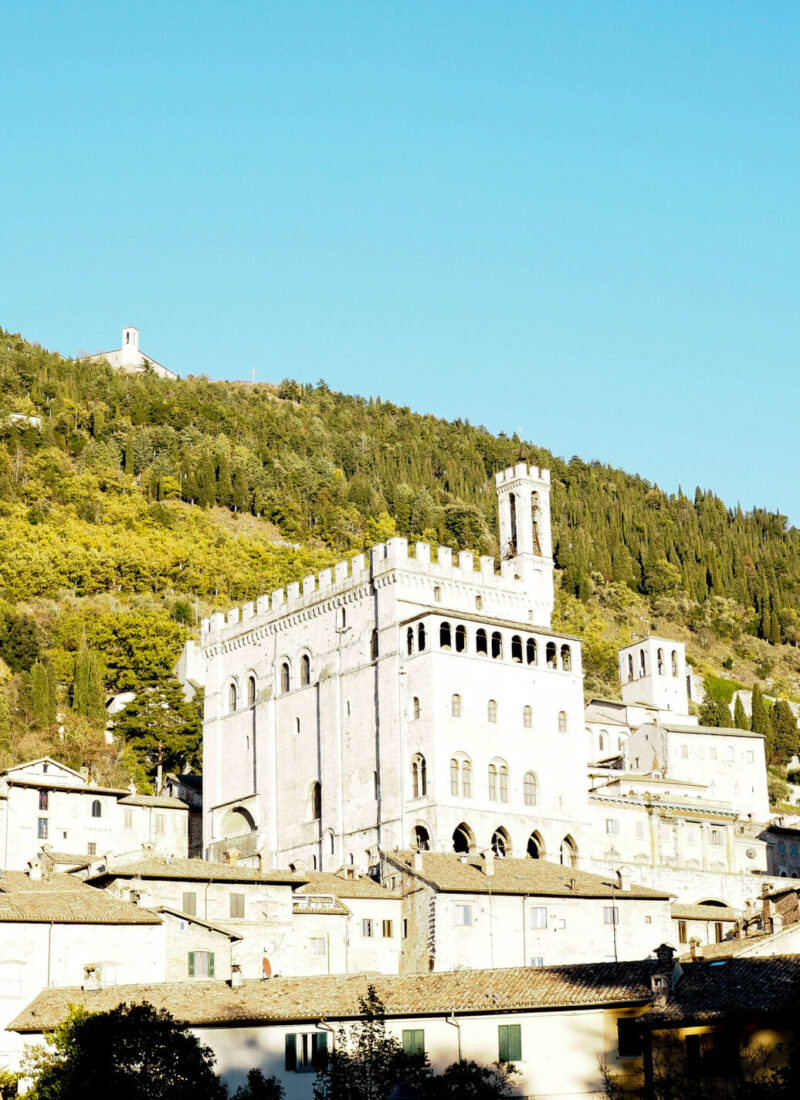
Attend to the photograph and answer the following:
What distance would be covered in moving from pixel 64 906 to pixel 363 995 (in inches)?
369

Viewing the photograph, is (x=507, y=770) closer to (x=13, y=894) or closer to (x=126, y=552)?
(x=13, y=894)

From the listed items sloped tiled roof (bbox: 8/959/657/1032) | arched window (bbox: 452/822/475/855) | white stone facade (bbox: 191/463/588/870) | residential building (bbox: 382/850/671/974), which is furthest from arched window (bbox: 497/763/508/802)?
sloped tiled roof (bbox: 8/959/657/1032)

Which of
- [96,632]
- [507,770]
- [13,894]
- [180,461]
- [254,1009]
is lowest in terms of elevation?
[254,1009]

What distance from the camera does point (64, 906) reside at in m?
45.4

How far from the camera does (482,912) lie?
2063 inches

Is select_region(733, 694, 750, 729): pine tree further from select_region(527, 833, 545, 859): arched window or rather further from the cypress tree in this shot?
select_region(527, 833, 545, 859): arched window

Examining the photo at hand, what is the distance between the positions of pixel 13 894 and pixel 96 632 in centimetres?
4879

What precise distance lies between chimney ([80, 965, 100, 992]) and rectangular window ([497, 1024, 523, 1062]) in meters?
10.0

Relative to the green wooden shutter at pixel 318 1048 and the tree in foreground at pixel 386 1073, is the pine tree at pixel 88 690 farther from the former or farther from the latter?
the tree in foreground at pixel 386 1073

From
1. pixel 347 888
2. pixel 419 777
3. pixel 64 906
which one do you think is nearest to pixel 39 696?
pixel 419 777

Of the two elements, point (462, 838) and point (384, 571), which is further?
point (384, 571)

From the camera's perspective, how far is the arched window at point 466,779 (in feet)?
214

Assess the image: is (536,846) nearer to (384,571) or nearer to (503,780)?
(503,780)

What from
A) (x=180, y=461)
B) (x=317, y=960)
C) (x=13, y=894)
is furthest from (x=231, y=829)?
(x=180, y=461)
